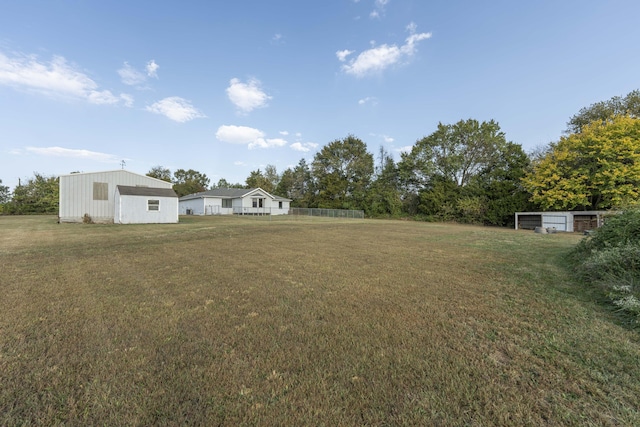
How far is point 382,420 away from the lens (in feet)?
5.58

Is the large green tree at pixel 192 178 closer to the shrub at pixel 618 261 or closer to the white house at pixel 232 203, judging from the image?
the white house at pixel 232 203

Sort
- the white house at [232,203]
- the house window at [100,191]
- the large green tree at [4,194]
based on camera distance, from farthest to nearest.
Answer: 1. the large green tree at [4,194]
2. the white house at [232,203]
3. the house window at [100,191]

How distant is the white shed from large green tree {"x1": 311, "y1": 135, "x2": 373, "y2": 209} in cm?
2448

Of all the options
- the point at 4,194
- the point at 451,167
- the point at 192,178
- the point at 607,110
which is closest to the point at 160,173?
the point at 192,178

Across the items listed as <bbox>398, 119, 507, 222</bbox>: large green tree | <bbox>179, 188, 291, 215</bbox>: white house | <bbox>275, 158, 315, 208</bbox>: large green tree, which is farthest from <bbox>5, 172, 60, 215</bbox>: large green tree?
<bbox>398, 119, 507, 222</bbox>: large green tree

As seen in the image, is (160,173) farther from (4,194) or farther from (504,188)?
(504,188)

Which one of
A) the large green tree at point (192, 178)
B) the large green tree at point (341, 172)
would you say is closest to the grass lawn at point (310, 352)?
the large green tree at point (341, 172)

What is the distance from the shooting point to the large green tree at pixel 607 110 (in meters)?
22.3

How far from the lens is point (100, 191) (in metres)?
19.6

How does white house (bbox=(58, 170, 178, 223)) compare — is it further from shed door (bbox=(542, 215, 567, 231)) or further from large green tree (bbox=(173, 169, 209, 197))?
large green tree (bbox=(173, 169, 209, 197))

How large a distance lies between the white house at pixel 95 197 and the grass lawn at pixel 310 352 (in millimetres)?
15923

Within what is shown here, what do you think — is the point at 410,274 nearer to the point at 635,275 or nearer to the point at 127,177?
the point at 635,275

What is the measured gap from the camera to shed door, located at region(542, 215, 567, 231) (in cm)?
1855

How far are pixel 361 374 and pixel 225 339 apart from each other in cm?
143
